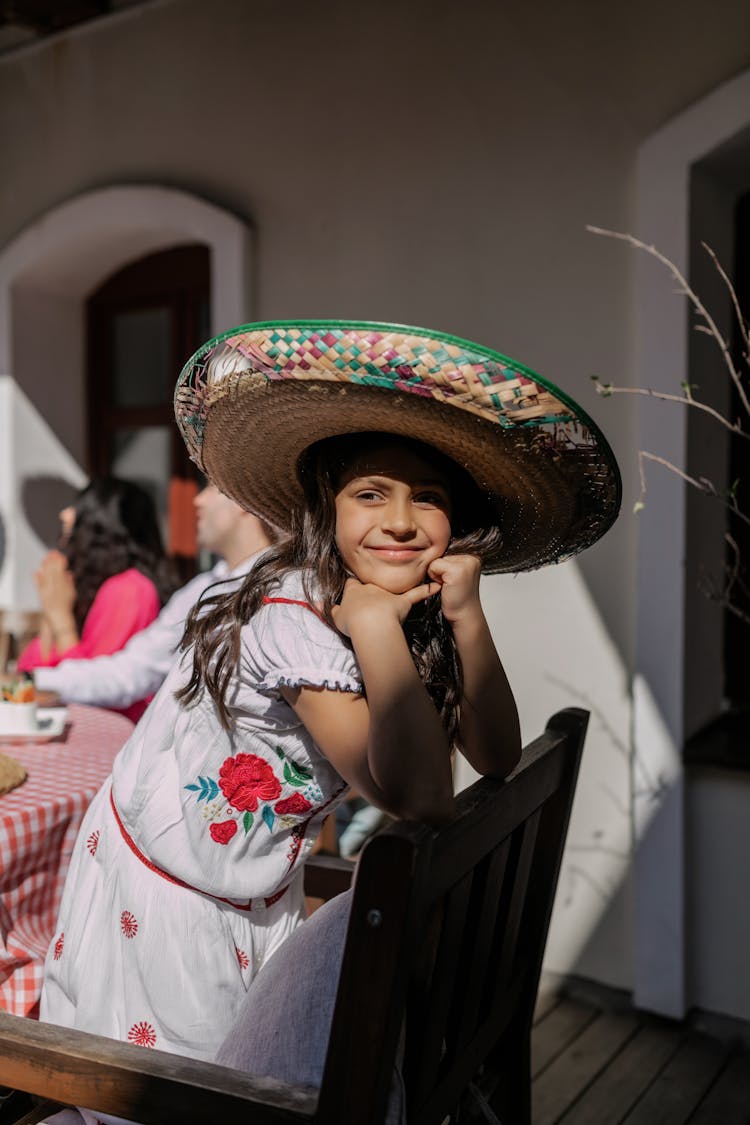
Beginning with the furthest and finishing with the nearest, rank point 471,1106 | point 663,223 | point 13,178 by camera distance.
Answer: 1. point 13,178
2. point 663,223
3. point 471,1106

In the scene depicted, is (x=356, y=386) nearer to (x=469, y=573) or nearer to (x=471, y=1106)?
(x=469, y=573)

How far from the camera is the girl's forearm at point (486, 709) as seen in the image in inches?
51.6

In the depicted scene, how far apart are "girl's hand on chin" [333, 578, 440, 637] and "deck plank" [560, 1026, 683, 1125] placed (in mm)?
1748

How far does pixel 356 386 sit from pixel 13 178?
3.87 m

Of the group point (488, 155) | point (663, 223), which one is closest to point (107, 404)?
point (488, 155)

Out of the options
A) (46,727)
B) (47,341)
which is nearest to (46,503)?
(47,341)

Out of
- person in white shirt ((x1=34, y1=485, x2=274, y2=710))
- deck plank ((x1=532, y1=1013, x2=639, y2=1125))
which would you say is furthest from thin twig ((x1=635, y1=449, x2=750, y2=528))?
deck plank ((x1=532, y1=1013, x2=639, y2=1125))

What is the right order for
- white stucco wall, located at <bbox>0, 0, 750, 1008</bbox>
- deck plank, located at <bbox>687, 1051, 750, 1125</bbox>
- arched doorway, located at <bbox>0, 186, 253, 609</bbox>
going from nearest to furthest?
1. deck plank, located at <bbox>687, 1051, 750, 1125</bbox>
2. white stucco wall, located at <bbox>0, 0, 750, 1008</bbox>
3. arched doorway, located at <bbox>0, 186, 253, 609</bbox>

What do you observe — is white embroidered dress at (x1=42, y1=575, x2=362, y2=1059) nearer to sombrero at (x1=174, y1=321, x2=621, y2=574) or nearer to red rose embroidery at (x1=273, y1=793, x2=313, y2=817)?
red rose embroidery at (x1=273, y1=793, x2=313, y2=817)

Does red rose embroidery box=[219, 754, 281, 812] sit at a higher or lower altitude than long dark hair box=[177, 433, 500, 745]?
lower

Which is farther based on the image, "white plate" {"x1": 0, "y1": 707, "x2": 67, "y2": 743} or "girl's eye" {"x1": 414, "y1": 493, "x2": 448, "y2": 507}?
"white plate" {"x1": 0, "y1": 707, "x2": 67, "y2": 743}

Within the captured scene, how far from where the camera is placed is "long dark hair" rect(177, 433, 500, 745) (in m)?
1.31

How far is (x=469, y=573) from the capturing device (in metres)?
1.30

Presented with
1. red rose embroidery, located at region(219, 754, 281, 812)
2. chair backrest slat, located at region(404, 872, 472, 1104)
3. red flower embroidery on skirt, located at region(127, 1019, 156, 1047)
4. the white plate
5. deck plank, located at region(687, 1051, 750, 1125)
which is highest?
red rose embroidery, located at region(219, 754, 281, 812)
